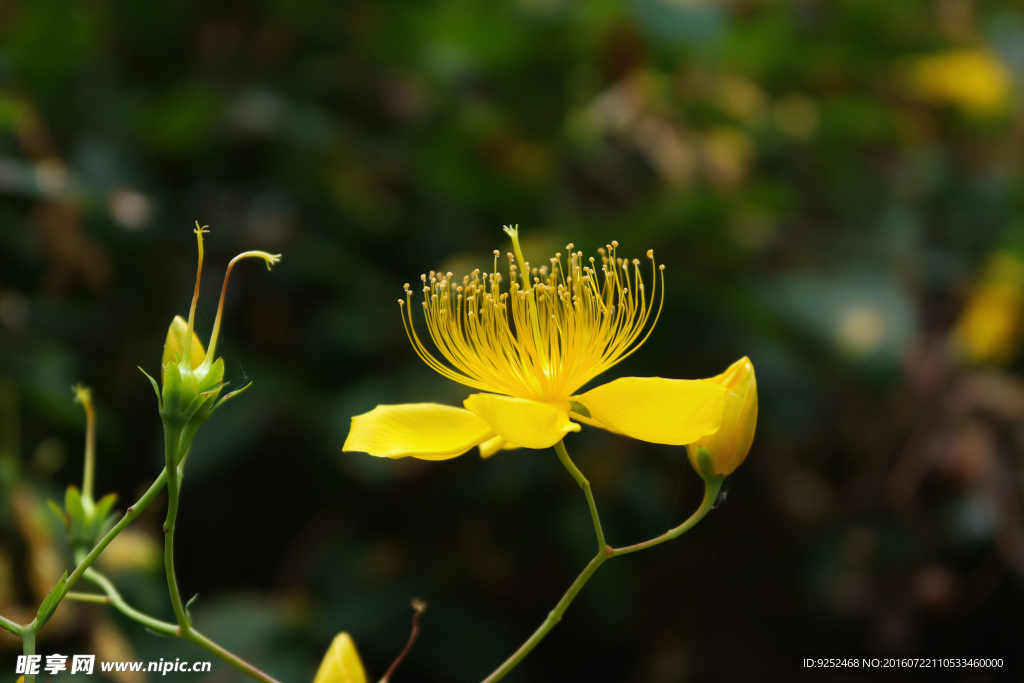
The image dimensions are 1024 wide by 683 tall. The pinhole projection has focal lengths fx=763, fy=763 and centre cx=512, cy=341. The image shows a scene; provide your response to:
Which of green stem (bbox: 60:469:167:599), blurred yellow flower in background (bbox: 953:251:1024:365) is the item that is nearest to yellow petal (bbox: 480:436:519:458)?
green stem (bbox: 60:469:167:599)

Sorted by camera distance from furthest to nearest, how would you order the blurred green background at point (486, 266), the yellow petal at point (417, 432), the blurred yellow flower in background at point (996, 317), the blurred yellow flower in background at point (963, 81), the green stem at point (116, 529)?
the blurred yellow flower in background at point (963, 81) < the blurred yellow flower in background at point (996, 317) < the blurred green background at point (486, 266) < the yellow petal at point (417, 432) < the green stem at point (116, 529)

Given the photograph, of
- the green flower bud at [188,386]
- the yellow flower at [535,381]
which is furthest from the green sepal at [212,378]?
the yellow flower at [535,381]

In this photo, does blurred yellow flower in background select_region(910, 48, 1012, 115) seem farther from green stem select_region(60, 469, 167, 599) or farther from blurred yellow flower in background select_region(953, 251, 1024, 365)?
green stem select_region(60, 469, 167, 599)

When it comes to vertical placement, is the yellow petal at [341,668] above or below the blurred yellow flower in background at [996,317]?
below

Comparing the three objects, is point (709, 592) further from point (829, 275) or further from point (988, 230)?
point (988, 230)

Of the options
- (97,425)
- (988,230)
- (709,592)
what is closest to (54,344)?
(97,425)

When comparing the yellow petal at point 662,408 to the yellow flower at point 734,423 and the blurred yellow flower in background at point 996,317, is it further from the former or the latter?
the blurred yellow flower in background at point 996,317

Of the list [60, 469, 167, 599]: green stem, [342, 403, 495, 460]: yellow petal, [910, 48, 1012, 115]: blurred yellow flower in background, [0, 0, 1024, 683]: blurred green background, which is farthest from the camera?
[910, 48, 1012, 115]: blurred yellow flower in background

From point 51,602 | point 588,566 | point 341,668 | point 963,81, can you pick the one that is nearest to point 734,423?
point 588,566
